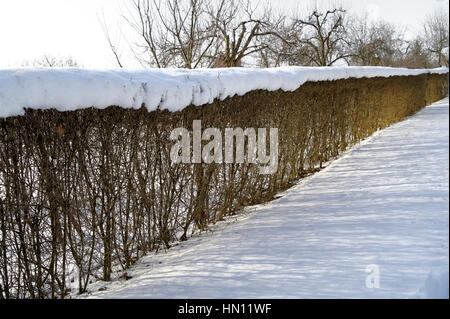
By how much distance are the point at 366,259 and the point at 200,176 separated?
2.27 m

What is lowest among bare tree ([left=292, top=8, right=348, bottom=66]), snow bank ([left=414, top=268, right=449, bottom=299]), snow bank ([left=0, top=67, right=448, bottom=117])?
snow bank ([left=414, top=268, right=449, bottom=299])

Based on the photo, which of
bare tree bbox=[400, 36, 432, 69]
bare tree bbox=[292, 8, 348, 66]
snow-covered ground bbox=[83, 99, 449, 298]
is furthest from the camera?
bare tree bbox=[400, 36, 432, 69]

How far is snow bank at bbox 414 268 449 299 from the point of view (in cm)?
291

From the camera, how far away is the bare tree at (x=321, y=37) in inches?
824

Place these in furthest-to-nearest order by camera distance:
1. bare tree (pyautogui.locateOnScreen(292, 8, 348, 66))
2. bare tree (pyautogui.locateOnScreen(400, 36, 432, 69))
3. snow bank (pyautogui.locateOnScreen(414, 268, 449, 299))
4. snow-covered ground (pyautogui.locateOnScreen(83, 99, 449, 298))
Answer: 1. bare tree (pyautogui.locateOnScreen(400, 36, 432, 69))
2. bare tree (pyautogui.locateOnScreen(292, 8, 348, 66))
3. snow-covered ground (pyautogui.locateOnScreen(83, 99, 449, 298))
4. snow bank (pyautogui.locateOnScreen(414, 268, 449, 299))

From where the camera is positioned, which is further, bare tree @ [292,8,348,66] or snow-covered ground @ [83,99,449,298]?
bare tree @ [292,8,348,66]

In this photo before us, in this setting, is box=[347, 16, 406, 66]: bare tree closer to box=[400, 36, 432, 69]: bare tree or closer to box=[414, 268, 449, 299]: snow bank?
box=[400, 36, 432, 69]: bare tree

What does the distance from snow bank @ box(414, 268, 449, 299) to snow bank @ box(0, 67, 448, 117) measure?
8.62 ft

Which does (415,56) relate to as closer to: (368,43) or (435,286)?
(368,43)

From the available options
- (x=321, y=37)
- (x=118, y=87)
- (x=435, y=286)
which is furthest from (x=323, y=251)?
(x=321, y=37)

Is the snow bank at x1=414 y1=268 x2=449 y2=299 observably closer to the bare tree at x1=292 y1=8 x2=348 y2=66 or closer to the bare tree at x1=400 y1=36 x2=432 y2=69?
the bare tree at x1=292 y1=8 x2=348 y2=66

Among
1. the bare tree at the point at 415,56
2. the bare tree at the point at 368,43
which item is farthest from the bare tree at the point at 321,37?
the bare tree at the point at 415,56

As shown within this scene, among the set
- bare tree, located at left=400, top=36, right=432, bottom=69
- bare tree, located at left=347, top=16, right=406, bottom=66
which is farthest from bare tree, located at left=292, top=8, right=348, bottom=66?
bare tree, located at left=400, top=36, right=432, bottom=69

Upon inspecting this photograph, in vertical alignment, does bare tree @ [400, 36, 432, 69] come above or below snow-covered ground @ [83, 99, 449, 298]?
above
